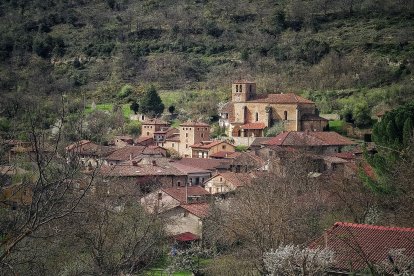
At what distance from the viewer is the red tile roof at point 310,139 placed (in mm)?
44781

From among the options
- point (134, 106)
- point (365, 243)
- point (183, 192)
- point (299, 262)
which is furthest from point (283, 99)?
point (299, 262)

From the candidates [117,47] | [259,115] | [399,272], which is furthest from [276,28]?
[399,272]

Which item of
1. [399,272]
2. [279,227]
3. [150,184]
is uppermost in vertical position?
[399,272]

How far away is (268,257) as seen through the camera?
1524 cm

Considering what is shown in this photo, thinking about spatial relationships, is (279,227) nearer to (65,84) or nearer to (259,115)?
(259,115)

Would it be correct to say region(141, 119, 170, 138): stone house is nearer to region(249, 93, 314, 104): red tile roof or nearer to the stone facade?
the stone facade

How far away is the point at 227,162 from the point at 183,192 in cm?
964

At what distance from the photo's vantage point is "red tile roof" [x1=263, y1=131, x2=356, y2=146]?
44.8 metres

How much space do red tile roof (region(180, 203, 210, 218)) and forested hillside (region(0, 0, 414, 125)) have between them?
861 inches

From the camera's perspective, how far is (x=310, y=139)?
4553cm

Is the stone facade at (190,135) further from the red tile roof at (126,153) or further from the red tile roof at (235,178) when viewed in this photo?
the red tile roof at (235,178)

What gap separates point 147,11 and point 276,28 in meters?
24.3

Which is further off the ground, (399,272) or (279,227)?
(399,272)

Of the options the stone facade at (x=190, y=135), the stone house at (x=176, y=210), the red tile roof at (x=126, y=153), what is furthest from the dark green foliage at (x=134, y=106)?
the stone house at (x=176, y=210)
